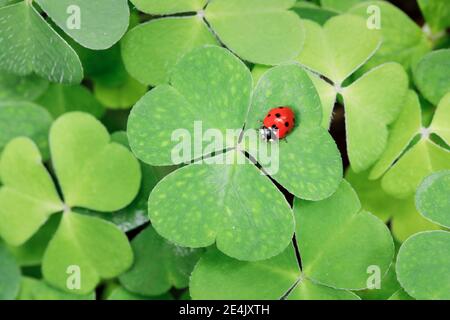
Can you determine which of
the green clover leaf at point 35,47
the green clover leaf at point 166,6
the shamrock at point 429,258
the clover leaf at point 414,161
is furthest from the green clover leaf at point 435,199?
the green clover leaf at point 35,47

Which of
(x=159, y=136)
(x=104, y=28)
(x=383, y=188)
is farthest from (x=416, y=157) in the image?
(x=104, y=28)

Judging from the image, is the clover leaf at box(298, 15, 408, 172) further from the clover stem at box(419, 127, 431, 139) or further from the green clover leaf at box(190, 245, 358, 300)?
the green clover leaf at box(190, 245, 358, 300)

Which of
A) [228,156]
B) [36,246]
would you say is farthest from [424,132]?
[36,246]

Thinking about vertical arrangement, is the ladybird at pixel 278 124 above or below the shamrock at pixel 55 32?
below

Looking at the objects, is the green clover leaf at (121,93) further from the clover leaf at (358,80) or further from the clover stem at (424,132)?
the clover stem at (424,132)

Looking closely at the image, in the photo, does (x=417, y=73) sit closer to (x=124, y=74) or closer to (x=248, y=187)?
(x=248, y=187)

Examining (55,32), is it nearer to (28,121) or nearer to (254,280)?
(28,121)
